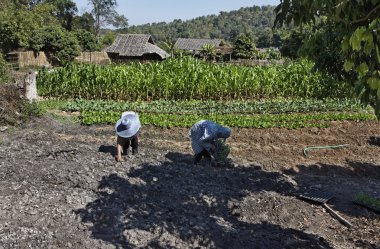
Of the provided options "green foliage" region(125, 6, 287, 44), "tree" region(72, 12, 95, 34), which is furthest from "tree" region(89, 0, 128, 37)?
"green foliage" region(125, 6, 287, 44)

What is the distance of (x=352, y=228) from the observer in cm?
644

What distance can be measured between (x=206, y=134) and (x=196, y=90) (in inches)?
364

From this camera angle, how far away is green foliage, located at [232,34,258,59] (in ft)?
143

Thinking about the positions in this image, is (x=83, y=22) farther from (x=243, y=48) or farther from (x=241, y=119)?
(x=241, y=119)

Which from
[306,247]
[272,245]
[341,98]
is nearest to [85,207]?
[272,245]

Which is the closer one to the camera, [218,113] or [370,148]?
[370,148]

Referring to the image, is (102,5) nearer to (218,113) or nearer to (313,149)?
(218,113)

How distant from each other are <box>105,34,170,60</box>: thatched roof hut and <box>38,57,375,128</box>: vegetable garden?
53.9 ft

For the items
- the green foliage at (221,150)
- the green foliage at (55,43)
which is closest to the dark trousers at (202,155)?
the green foliage at (221,150)

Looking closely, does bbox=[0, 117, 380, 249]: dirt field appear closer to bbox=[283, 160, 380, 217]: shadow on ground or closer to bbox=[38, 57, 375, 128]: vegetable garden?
bbox=[283, 160, 380, 217]: shadow on ground

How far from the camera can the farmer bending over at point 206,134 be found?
8.34m

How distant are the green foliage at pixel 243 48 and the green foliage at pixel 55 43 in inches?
694

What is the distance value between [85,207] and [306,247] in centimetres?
310

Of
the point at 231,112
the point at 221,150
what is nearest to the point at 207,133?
the point at 221,150
